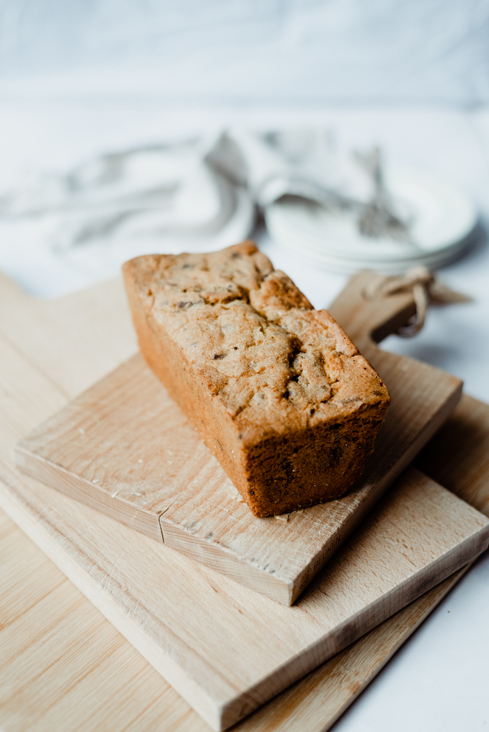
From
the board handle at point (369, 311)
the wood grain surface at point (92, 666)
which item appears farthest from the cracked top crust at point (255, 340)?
the wood grain surface at point (92, 666)

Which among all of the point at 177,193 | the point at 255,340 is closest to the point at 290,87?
the point at 177,193

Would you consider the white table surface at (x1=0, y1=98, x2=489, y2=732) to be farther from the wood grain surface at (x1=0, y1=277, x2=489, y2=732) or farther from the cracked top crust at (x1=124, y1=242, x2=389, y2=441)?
the cracked top crust at (x1=124, y1=242, x2=389, y2=441)

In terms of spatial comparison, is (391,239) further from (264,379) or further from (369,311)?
(264,379)

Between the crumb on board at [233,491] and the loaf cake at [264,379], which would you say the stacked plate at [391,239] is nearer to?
the loaf cake at [264,379]

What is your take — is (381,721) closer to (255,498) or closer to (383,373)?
(255,498)

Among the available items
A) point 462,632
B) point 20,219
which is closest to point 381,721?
point 462,632
